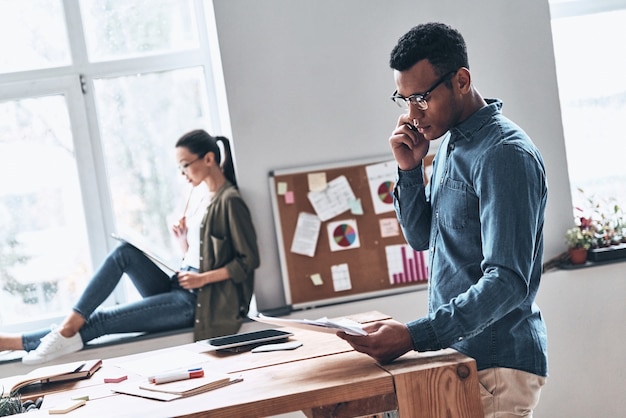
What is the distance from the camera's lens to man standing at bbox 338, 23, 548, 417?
5.30ft

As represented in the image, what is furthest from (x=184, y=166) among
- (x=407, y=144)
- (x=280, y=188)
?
(x=407, y=144)

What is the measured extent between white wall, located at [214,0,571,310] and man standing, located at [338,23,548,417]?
1.82m

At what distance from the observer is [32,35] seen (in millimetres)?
3871

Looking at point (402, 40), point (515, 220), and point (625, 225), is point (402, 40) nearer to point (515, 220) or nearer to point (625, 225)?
point (515, 220)

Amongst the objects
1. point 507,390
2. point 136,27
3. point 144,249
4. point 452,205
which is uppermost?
point 136,27

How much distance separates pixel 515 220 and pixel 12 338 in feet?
8.71

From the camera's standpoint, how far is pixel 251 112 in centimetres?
367

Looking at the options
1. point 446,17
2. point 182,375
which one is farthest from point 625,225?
point 182,375

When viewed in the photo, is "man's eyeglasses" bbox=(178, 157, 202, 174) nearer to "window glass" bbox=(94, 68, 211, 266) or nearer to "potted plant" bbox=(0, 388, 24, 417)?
"window glass" bbox=(94, 68, 211, 266)

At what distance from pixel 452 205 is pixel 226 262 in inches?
77.8

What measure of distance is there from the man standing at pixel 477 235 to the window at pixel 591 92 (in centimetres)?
244

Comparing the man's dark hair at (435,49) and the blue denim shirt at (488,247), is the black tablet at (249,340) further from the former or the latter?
the man's dark hair at (435,49)

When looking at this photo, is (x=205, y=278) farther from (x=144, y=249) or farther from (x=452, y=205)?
(x=452, y=205)

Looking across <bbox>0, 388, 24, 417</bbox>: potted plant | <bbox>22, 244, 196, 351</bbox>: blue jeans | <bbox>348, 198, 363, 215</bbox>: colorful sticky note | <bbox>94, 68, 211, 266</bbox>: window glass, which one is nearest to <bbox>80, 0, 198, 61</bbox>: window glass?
<bbox>94, 68, 211, 266</bbox>: window glass
